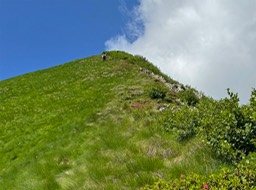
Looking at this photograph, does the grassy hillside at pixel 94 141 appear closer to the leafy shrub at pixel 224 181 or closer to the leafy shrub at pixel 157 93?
the leafy shrub at pixel 157 93

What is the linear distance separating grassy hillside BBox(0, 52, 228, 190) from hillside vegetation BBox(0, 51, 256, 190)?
0.04 m

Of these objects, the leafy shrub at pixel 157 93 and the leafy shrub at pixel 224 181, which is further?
the leafy shrub at pixel 157 93

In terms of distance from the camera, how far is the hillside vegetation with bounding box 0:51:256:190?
8469mm

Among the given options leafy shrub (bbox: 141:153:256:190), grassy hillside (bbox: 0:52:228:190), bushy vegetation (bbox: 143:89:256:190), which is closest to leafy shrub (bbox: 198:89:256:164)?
bushy vegetation (bbox: 143:89:256:190)

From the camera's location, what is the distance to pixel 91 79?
107ft

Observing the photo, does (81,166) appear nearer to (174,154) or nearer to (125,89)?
(174,154)

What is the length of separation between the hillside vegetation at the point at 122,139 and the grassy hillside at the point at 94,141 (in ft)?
0.12

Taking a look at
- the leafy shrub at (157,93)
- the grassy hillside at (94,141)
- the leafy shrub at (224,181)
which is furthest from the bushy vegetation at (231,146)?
the leafy shrub at (157,93)

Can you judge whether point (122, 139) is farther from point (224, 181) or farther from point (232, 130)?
point (224, 181)

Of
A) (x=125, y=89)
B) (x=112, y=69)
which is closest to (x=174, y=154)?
(x=125, y=89)

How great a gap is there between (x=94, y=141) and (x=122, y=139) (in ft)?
6.10

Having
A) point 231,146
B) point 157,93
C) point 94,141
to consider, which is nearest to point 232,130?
point 231,146

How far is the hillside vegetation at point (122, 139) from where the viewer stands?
8469 mm

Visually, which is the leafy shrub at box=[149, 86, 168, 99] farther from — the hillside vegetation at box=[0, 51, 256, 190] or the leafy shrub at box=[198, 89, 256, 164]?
the leafy shrub at box=[198, 89, 256, 164]
